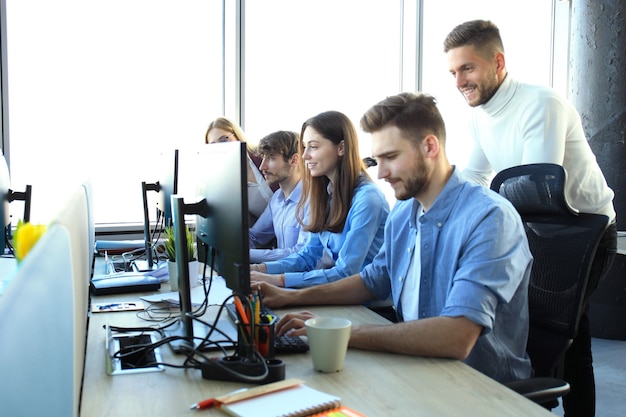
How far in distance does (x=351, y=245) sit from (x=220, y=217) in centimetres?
85

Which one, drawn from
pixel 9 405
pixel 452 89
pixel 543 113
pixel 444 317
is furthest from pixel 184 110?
pixel 9 405

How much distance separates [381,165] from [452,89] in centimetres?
336

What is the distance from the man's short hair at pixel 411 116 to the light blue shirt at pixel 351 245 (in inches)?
21.1

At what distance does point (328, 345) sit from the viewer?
3.82 ft

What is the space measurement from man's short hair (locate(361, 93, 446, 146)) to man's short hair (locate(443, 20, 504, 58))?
83cm

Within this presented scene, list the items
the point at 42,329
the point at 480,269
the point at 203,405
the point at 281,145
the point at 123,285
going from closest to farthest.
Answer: the point at 42,329
the point at 203,405
the point at 480,269
the point at 123,285
the point at 281,145

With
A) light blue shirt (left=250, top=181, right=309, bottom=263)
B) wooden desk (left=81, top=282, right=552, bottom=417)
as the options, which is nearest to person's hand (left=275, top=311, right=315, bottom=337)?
wooden desk (left=81, top=282, right=552, bottom=417)

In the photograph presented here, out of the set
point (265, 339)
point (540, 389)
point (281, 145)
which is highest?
point (281, 145)

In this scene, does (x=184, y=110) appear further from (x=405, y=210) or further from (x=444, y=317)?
(x=444, y=317)

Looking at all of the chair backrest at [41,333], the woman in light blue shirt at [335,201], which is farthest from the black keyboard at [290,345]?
the woman in light blue shirt at [335,201]

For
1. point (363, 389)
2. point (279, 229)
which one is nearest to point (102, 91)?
point (279, 229)

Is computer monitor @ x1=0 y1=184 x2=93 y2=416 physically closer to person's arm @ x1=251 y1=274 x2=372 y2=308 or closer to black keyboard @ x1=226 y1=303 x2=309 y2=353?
black keyboard @ x1=226 y1=303 x2=309 y2=353

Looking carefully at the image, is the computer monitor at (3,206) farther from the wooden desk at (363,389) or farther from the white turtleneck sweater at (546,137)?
the white turtleneck sweater at (546,137)

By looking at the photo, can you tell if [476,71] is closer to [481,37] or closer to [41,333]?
[481,37]
